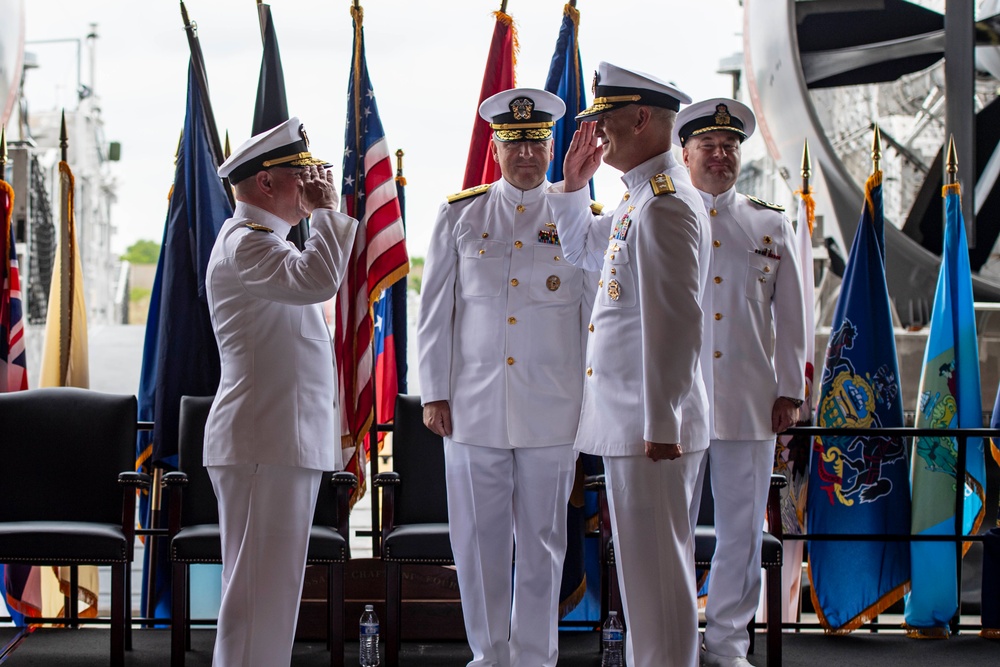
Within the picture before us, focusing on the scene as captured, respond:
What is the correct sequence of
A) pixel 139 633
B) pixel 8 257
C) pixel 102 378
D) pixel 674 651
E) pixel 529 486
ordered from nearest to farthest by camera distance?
1. pixel 674 651
2. pixel 529 486
3. pixel 139 633
4. pixel 8 257
5. pixel 102 378

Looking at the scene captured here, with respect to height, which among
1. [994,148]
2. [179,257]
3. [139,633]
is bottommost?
[139,633]

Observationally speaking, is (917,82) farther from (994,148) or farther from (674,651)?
(674,651)

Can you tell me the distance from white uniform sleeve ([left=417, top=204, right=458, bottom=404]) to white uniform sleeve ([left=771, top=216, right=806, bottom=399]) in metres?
1.03

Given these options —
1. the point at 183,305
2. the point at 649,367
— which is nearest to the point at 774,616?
the point at 649,367

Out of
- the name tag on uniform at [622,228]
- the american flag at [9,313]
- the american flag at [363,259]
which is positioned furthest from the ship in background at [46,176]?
the name tag on uniform at [622,228]

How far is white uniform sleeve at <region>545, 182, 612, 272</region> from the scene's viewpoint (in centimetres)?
275

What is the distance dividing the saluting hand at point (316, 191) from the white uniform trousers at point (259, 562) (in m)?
0.66

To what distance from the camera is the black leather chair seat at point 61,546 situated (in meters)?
3.19

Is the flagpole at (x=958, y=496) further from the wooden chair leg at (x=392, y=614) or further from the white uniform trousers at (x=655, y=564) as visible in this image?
the wooden chair leg at (x=392, y=614)

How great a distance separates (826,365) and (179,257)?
250 centimetres

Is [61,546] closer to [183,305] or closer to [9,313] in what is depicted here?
[183,305]

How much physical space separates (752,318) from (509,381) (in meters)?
0.81

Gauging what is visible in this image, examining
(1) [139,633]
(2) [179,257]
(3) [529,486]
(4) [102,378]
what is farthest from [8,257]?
(4) [102,378]

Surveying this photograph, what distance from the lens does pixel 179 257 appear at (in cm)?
390
